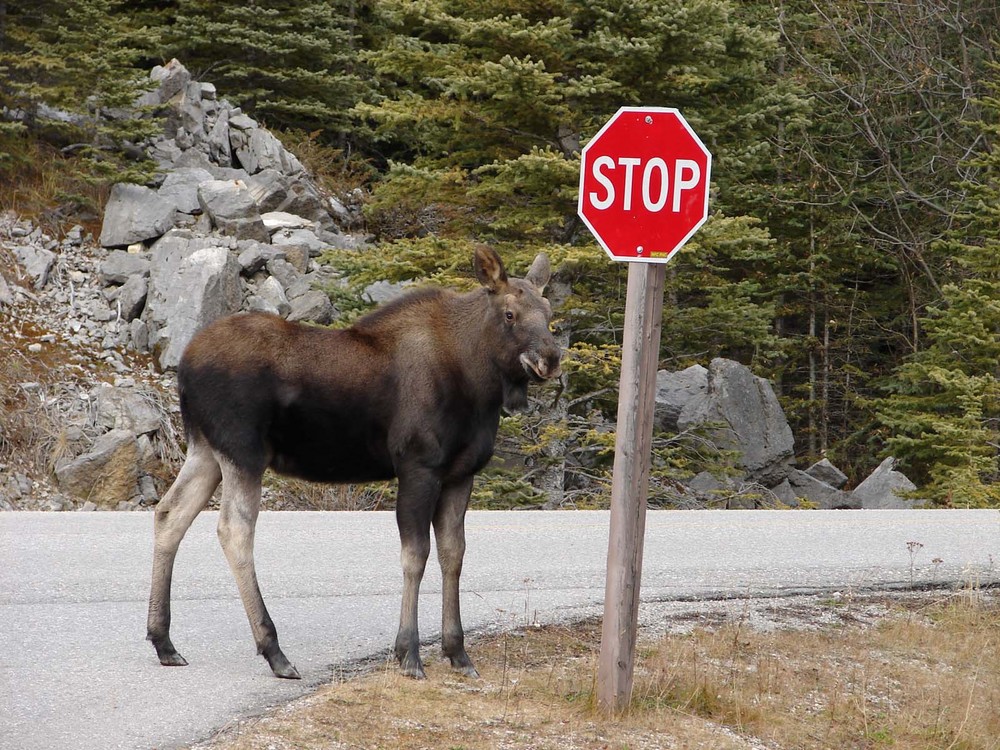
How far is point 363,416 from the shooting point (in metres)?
6.40

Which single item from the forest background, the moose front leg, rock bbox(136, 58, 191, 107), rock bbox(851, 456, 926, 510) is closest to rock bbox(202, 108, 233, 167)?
rock bbox(136, 58, 191, 107)

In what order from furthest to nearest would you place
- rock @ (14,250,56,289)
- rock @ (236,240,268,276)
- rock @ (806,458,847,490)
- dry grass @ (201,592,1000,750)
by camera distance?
rock @ (806,458,847,490) < rock @ (236,240,268,276) < rock @ (14,250,56,289) < dry grass @ (201,592,1000,750)

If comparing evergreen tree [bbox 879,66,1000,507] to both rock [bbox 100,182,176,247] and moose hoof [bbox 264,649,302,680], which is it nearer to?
moose hoof [bbox 264,649,302,680]

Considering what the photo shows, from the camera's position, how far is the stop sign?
570cm

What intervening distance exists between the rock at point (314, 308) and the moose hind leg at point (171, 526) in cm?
1144

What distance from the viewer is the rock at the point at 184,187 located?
67.2 ft

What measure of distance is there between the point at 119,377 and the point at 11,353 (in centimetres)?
154

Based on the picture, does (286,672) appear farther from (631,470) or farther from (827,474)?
(827,474)

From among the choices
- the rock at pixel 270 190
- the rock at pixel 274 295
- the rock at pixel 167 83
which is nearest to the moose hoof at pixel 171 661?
the rock at pixel 274 295

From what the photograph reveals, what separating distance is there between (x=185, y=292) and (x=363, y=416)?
1227cm

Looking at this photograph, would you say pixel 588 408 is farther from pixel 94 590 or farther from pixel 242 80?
pixel 242 80

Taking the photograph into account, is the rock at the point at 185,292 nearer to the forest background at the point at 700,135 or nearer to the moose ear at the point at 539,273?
the forest background at the point at 700,135

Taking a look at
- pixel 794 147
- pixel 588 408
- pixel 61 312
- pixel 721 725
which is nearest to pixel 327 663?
pixel 721 725

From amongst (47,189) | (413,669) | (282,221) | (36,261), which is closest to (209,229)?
(282,221)
